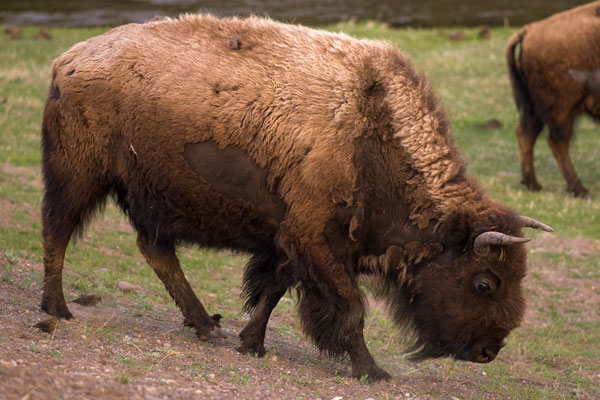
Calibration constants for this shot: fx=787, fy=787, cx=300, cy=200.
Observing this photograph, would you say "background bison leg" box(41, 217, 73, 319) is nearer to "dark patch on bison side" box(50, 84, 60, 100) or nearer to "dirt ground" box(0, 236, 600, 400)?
"dirt ground" box(0, 236, 600, 400)

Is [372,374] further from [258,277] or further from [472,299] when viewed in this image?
[258,277]

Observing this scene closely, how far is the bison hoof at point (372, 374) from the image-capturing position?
5.15m

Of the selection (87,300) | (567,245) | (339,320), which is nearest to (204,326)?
(87,300)

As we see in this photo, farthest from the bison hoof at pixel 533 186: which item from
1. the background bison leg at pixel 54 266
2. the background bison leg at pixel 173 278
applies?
the background bison leg at pixel 54 266

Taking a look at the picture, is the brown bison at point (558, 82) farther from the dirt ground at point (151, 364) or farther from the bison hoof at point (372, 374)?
the bison hoof at point (372, 374)

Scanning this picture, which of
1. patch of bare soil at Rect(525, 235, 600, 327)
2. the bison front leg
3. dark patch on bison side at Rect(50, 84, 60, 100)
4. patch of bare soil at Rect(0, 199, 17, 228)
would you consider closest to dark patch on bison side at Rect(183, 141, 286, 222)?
the bison front leg

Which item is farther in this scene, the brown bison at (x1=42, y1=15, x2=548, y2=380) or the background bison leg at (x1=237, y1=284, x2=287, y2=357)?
the background bison leg at (x1=237, y1=284, x2=287, y2=357)

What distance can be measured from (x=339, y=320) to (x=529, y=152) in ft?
25.2

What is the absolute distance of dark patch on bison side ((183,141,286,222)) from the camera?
5.24m

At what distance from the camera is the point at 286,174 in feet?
16.9

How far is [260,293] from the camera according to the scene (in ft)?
18.6

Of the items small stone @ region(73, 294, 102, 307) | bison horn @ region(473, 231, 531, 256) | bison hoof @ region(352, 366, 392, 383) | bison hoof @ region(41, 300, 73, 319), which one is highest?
bison horn @ region(473, 231, 531, 256)

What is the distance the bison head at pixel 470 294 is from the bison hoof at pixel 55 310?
223cm

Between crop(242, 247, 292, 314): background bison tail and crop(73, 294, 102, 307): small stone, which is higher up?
crop(242, 247, 292, 314): background bison tail
